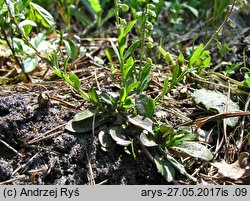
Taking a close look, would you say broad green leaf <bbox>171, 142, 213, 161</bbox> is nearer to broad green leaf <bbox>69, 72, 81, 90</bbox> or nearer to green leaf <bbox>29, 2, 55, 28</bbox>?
broad green leaf <bbox>69, 72, 81, 90</bbox>

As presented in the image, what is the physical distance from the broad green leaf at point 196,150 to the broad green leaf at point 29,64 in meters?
0.88

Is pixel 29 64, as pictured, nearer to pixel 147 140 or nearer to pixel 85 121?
pixel 85 121

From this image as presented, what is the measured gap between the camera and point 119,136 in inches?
67.1

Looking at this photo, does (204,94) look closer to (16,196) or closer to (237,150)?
(237,150)

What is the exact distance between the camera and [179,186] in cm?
162

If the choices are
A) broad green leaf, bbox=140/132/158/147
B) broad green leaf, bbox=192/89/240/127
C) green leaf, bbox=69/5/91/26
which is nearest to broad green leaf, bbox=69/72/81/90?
broad green leaf, bbox=140/132/158/147

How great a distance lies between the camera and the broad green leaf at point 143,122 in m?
1.70

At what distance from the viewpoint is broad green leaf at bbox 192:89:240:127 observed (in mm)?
1910

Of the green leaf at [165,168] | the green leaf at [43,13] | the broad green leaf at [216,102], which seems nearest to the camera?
the green leaf at [165,168]

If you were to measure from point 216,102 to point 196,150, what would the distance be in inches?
14.1

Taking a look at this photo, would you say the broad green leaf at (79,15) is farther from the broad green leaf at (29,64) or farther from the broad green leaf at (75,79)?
the broad green leaf at (75,79)

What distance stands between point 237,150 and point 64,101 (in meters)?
0.81

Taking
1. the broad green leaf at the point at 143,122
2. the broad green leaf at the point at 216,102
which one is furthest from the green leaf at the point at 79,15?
the broad green leaf at the point at 143,122

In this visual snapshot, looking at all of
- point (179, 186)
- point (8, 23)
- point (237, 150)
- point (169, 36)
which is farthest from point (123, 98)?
point (169, 36)
